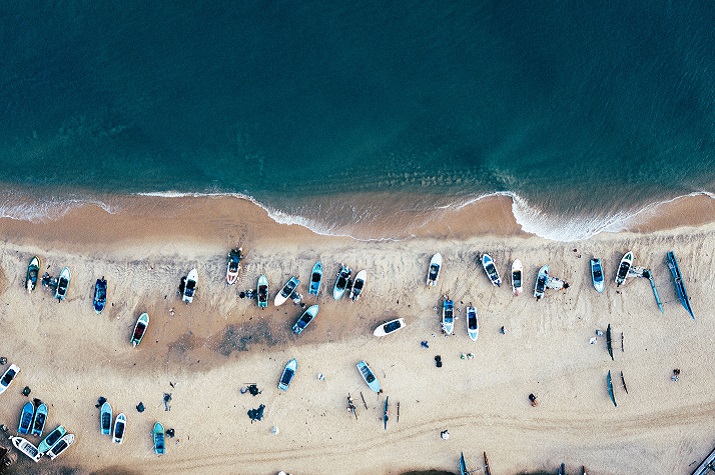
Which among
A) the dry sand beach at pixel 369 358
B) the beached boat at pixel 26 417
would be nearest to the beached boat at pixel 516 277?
the dry sand beach at pixel 369 358

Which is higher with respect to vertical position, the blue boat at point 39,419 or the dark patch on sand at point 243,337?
the dark patch on sand at point 243,337

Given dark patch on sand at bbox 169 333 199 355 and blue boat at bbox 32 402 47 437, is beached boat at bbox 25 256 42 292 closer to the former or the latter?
blue boat at bbox 32 402 47 437

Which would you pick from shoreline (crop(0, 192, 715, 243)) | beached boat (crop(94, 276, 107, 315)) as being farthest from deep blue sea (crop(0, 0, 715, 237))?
beached boat (crop(94, 276, 107, 315))

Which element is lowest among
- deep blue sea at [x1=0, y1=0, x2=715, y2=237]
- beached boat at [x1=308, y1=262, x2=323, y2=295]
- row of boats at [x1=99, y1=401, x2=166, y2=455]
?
row of boats at [x1=99, y1=401, x2=166, y2=455]

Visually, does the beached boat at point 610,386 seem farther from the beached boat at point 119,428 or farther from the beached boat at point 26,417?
the beached boat at point 26,417

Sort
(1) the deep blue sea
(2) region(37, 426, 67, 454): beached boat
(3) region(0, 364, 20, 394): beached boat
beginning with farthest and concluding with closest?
(1) the deep blue sea
(3) region(0, 364, 20, 394): beached boat
(2) region(37, 426, 67, 454): beached boat

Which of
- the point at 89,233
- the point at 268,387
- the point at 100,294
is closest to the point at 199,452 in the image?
the point at 268,387

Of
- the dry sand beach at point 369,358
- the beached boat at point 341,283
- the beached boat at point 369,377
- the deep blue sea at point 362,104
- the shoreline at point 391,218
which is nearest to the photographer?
the beached boat at point 369,377
